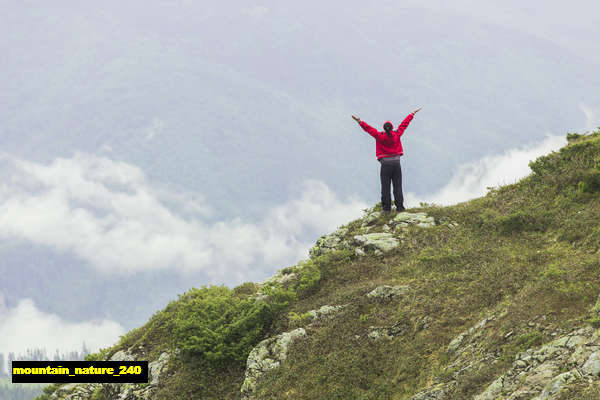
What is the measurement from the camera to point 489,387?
9312 mm

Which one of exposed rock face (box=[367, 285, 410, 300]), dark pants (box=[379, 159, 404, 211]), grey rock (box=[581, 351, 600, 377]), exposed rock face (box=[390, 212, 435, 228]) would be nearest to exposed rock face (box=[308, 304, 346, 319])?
exposed rock face (box=[367, 285, 410, 300])

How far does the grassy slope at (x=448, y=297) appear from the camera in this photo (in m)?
11.1

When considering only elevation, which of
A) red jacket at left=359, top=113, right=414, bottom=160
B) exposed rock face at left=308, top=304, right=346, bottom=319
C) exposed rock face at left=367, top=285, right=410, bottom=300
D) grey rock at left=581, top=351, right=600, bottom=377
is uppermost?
red jacket at left=359, top=113, right=414, bottom=160

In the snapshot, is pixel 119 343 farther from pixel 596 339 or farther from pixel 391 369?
pixel 596 339

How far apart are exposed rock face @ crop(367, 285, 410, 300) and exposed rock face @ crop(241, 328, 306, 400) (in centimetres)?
259

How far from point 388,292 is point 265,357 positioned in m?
4.31

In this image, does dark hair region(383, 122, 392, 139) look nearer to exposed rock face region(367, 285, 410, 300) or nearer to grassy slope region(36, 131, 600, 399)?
grassy slope region(36, 131, 600, 399)

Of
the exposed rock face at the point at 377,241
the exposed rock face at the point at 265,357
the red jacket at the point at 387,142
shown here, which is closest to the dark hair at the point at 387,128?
the red jacket at the point at 387,142

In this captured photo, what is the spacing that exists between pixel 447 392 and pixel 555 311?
3090mm

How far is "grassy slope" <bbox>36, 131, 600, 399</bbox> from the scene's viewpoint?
1111cm

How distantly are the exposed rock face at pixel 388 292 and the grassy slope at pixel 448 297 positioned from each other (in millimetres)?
336

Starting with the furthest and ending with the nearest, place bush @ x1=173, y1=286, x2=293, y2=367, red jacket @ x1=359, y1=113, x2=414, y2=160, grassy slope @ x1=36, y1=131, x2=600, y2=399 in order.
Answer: red jacket @ x1=359, y1=113, x2=414, y2=160
bush @ x1=173, y1=286, x2=293, y2=367
grassy slope @ x1=36, y1=131, x2=600, y2=399

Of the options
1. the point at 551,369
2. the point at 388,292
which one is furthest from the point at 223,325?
the point at 551,369

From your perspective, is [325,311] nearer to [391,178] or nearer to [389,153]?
[391,178]
